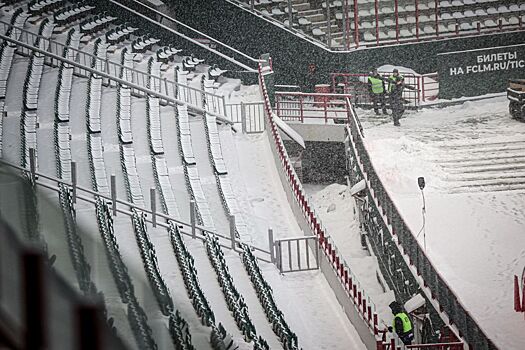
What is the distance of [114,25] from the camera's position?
19.5m

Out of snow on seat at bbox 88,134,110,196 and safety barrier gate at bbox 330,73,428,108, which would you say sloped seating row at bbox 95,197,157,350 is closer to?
snow on seat at bbox 88,134,110,196

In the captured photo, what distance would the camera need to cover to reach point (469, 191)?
16422 millimetres

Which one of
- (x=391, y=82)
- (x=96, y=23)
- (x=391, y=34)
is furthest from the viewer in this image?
(x=391, y=34)

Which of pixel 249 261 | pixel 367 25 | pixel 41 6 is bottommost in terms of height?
pixel 249 261

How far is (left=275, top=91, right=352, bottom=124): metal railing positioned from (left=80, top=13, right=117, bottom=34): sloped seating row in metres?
3.42

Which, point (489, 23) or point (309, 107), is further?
point (489, 23)

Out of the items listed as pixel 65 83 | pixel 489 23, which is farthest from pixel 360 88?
pixel 65 83

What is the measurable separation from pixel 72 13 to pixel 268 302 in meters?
9.65

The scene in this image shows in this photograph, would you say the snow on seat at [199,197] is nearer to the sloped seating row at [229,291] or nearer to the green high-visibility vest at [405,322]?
the sloped seating row at [229,291]

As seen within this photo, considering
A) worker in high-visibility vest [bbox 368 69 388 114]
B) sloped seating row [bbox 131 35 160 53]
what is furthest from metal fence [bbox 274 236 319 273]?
worker in high-visibility vest [bbox 368 69 388 114]

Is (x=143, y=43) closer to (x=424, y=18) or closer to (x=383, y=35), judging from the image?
(x=383, y=35)

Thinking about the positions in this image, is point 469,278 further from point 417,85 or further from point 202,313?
point 417,85

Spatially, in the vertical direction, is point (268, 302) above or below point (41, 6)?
below

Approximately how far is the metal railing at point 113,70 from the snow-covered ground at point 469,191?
133 inches
